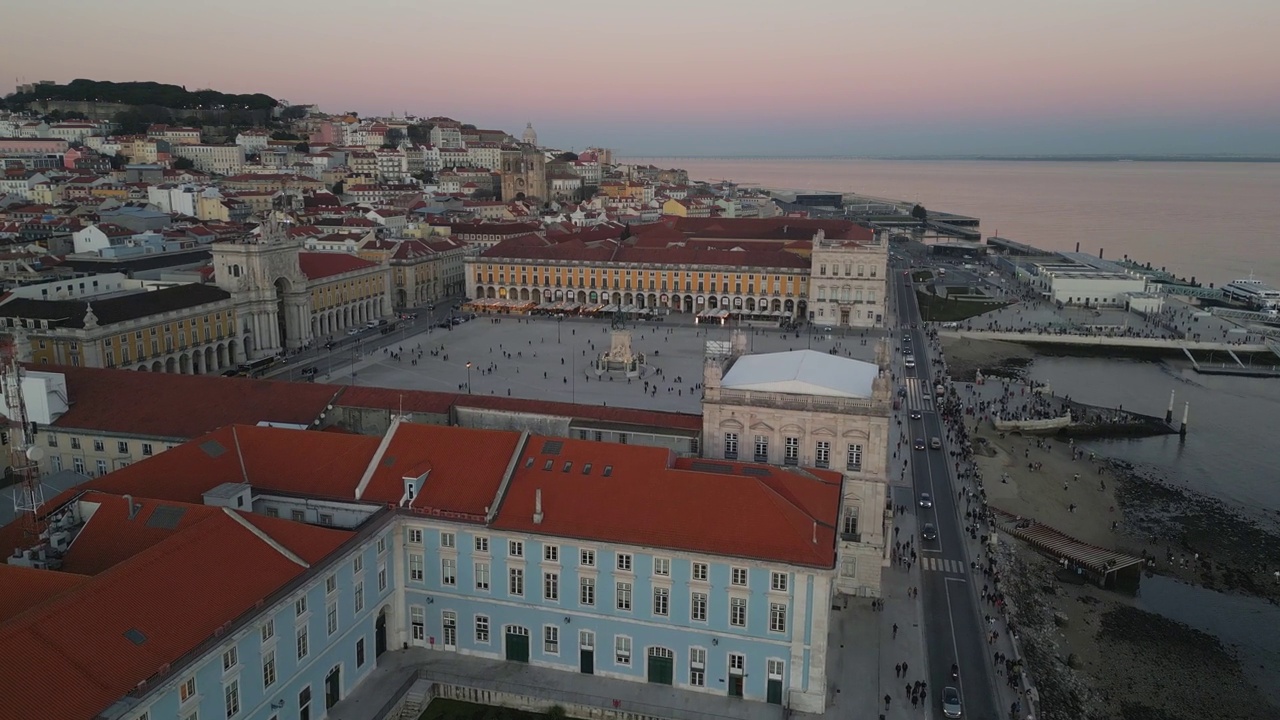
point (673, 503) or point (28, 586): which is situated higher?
point (28, 586)

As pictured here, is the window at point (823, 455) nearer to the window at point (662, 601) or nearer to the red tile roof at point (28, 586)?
the window at point (662, 601)

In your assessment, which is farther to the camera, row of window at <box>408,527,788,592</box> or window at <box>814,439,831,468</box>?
window at <box>814,439,831,468</box>

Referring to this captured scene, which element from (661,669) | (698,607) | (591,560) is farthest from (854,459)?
(591,560)

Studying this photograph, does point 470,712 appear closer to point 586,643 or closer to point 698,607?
point 586,643

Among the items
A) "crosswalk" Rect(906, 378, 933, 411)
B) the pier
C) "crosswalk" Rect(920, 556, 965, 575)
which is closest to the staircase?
"crosswalk" Rect(920, 556, 965, 575)

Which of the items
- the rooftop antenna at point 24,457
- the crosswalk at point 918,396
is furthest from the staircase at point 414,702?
the crosswalk at point 918,396

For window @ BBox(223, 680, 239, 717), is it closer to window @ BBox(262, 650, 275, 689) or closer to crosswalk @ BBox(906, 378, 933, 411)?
window @ BBox(262, 650, 275, 689)
